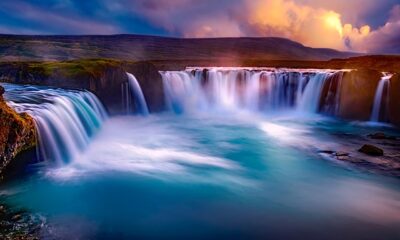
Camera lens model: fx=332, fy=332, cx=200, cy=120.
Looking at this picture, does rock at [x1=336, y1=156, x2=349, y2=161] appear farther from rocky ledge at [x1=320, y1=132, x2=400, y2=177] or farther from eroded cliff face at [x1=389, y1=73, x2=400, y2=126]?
eroded cliff face at [x1=389, y1=73, x2=400, y2=126]

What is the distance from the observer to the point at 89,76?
1634cm

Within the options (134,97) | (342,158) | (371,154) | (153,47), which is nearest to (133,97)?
(134,97)

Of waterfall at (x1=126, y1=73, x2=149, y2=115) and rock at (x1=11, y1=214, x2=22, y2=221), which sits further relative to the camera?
waterfall at (x1=126, y1=73, x2=149, y2=115)

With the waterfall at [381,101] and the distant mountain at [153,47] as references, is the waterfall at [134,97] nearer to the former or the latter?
the waterfall at [381,101]

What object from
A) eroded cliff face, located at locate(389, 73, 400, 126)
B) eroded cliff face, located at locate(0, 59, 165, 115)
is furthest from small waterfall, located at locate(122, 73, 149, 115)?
eroded cliff face, located at locate(389, 73, 400, 126)

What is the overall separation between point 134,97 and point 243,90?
9313mm

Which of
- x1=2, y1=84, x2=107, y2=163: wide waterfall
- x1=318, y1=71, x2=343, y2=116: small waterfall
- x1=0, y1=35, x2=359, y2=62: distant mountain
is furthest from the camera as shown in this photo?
x1=0, y1=35, x2=359, y2=62: distant mountain

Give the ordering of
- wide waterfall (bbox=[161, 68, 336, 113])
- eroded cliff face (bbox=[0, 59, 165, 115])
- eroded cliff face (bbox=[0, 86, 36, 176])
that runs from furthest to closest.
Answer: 1. wide waterfall (bbox=[161, 68, 336, 113])
2. eroded cliff face (bbox=[0, 59, 165, 115])
3. eroded cliff face (bbox=[0, 86, 36, 176])

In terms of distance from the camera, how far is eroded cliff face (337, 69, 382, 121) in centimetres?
1922

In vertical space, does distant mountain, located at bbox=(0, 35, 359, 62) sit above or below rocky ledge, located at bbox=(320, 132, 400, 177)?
above

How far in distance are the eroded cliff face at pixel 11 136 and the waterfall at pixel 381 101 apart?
701 inches

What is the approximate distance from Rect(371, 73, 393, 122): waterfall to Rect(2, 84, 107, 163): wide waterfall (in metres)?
15.1

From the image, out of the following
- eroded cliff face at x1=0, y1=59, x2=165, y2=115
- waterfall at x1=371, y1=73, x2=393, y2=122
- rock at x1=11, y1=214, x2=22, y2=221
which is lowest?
rock at x1=11, y1=214, x2=22, y2=221

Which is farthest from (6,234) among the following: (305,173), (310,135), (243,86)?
(243,86)
